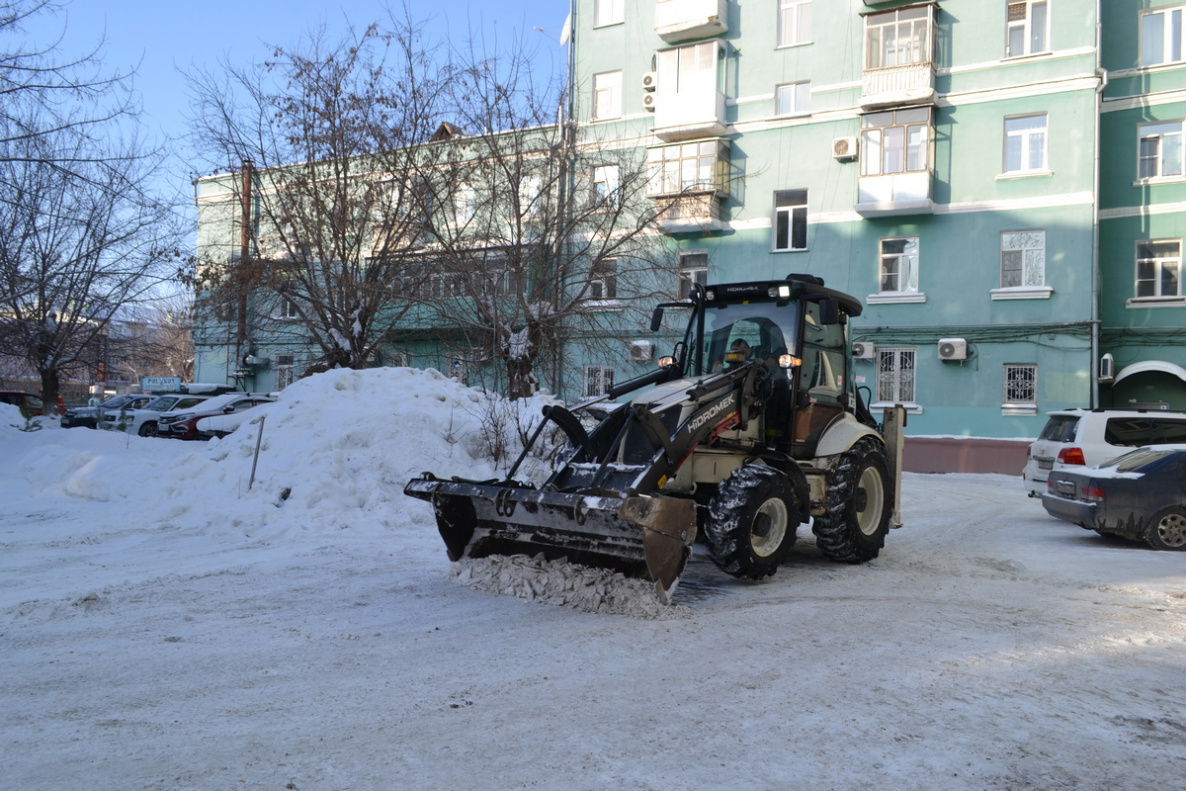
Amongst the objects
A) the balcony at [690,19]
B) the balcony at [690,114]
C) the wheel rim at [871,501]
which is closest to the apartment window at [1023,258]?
the balcony at [690,114]

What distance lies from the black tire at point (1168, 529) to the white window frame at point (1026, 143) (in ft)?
51.3

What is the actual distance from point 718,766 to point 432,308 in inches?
723

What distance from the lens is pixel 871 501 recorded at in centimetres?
977

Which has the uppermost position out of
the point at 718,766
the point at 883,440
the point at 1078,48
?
the point at 1078,48

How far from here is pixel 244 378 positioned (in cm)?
3656

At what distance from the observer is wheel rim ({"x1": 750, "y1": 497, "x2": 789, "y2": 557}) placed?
7.76m

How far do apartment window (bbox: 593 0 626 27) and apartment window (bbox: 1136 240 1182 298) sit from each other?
1737cm

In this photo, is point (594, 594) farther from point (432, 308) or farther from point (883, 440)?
point (432, 308)

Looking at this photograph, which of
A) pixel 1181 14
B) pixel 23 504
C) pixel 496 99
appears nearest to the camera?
pixel 23 504

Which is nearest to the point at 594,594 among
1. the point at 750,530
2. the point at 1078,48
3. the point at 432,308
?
the point at 750,530

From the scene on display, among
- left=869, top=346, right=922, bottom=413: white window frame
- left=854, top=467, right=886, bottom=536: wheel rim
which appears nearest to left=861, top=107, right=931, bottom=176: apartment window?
left=869, top=346, right=922, bottom=413: white window frame

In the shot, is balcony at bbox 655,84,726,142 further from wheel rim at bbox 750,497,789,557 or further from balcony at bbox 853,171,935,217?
wheel rim at bbox 750,497,789,557

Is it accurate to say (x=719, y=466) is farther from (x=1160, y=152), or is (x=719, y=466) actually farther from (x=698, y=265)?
(x=1160, y=152)

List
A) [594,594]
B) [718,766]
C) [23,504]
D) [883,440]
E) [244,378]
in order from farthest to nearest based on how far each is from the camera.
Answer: [244,378] → [23,504] → [883,440] → [594,594] → [718,766]
